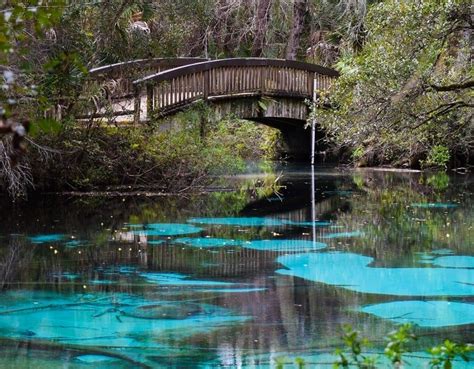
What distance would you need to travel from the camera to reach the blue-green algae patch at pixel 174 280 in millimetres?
9219

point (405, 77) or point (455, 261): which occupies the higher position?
point (405, 77)

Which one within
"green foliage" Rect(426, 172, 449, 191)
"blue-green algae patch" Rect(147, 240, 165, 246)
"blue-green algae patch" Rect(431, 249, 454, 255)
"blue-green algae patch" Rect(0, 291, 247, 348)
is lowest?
"blue-green algae patch" Rect(0, 291, 247, 348)

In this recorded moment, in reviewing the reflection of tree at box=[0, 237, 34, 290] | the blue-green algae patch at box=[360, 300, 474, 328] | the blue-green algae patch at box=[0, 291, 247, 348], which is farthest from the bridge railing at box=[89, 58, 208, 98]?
the blue-green algae patch at box=[360, 300, 474, 328]

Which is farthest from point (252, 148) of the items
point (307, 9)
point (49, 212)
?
point (49, 212)

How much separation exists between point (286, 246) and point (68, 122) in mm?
5904

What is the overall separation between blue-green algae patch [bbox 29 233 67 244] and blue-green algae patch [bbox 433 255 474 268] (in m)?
5.18

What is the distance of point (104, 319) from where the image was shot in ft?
24.9

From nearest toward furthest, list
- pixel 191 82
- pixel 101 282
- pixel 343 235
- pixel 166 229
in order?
pixel 101 282, pixel 343 235, pixel 166 229, pixel 191 82

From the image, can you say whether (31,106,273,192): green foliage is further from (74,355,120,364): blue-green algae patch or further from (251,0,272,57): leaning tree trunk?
(251,0,272,57): leaning tree trunk

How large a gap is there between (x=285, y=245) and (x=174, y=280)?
277 centimetres

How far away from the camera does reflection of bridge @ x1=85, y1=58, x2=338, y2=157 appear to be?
57.4 ft

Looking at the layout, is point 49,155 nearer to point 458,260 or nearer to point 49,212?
point 49,212

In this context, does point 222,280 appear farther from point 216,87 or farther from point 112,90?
point 216,87

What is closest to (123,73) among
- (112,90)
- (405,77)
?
(112,90)
